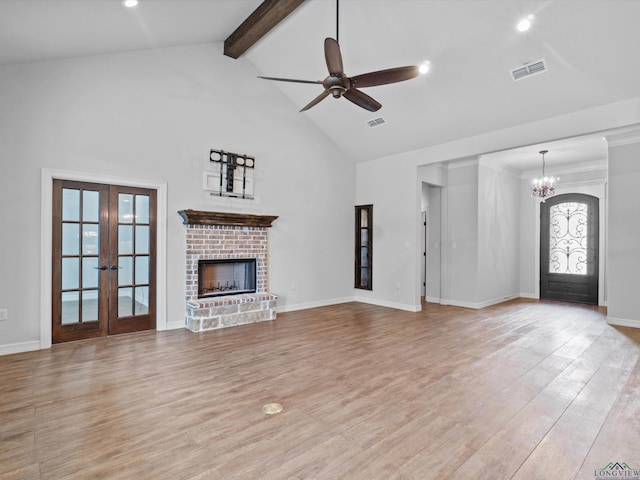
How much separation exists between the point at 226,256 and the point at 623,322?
254 inches

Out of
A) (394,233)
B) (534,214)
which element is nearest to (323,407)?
(394,233)

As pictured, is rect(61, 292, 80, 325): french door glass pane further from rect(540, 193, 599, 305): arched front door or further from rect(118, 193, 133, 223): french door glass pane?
rect(540, 193, 599, 305): arched front door

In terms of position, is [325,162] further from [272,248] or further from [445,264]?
[445,264]

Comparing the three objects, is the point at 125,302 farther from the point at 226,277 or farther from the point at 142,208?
the point at 226,277

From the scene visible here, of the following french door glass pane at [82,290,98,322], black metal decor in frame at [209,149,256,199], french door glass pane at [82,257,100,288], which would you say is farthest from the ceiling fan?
french door glass pane at [82,290,98,322]

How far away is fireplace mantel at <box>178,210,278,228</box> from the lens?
516 centimetres

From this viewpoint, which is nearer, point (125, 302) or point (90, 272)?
point (90, 272)

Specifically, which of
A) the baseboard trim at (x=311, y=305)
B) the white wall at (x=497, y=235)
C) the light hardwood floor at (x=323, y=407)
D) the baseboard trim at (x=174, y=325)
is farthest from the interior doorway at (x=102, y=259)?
the white wall at (x=497, y=235)

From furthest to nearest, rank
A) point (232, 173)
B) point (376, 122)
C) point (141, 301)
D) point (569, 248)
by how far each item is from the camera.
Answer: point (569, 248) → point (376, 122) → point (232, 173) → point (141, 301)

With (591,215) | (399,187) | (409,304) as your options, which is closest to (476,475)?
(409,304)

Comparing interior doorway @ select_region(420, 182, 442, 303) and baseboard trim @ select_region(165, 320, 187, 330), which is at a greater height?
interior doorway @ select_region(420, 182, 442, 303)

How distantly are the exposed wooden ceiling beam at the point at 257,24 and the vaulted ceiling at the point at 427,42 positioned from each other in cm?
13

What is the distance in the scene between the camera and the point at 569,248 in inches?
309

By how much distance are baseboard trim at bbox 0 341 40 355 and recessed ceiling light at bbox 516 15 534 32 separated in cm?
667
